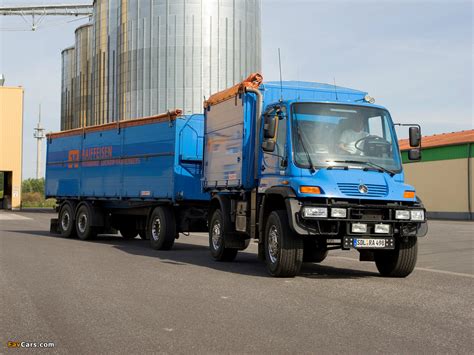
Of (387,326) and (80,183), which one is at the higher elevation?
(80,183)

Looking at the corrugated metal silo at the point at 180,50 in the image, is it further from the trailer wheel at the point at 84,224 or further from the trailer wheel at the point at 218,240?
the trailer wheel at the point at 218,240

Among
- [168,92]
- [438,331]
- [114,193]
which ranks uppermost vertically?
[168,92]

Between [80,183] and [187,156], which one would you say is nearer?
[187,156]

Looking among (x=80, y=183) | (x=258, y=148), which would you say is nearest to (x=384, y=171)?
(x=258, y=148)

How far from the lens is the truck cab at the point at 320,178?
10.4 meters

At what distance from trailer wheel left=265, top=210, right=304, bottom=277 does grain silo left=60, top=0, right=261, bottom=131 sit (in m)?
38.6

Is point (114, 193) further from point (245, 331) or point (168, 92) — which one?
point (168, 92)

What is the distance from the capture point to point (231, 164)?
1307 cm

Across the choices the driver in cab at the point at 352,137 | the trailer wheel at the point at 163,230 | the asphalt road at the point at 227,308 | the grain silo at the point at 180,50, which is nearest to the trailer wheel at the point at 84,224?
the trailer wheel at the point at 163,230

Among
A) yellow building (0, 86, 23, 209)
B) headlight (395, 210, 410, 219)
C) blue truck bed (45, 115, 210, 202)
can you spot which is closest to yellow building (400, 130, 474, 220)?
blue truck bed (45, 115, 210, 202)

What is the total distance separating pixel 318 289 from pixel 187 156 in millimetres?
7677

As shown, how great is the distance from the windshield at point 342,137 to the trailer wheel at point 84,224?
10.6 m

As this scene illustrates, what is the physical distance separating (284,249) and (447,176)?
3604 cm

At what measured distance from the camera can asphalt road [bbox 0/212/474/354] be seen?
6.11 metres
